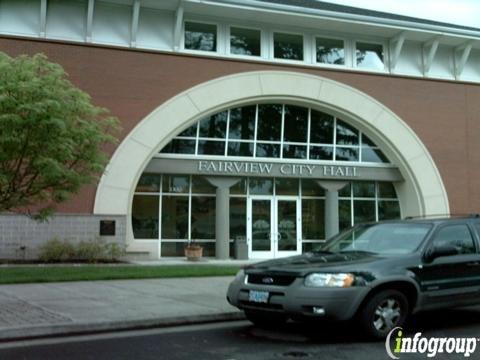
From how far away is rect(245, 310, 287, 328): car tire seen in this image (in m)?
7.99

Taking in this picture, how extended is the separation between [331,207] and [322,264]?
17705 mm

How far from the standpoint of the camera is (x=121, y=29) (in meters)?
22.4

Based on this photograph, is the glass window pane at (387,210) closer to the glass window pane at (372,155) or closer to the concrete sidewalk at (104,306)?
the glass window pane at (372,155)

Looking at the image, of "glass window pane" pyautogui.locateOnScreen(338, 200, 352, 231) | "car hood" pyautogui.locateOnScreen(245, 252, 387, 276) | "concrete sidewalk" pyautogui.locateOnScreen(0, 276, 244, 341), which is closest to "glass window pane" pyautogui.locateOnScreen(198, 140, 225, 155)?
"glass window pane" pyautogui.locateOnScreen(338, 200, 352, 231)

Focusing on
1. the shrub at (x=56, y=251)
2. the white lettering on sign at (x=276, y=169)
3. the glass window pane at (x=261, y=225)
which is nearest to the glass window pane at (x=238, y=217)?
the glass window pane at (x=261, y=225)

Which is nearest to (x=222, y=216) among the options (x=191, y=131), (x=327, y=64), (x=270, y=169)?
(x=270, y=169)

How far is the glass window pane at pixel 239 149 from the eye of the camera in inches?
947

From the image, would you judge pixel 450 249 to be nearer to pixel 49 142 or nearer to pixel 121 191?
pixel 49 142

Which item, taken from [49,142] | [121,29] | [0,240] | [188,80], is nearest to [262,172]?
[188,80]

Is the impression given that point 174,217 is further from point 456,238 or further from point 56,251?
point 456,238

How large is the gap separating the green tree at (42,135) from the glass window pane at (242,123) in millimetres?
13908

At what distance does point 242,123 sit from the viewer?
80.1 feet

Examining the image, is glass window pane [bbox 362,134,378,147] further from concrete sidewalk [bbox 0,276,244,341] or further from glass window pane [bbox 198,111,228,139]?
concrete sidewalk [bbox 0,276,244,341]

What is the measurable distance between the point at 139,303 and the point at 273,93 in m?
14.7
